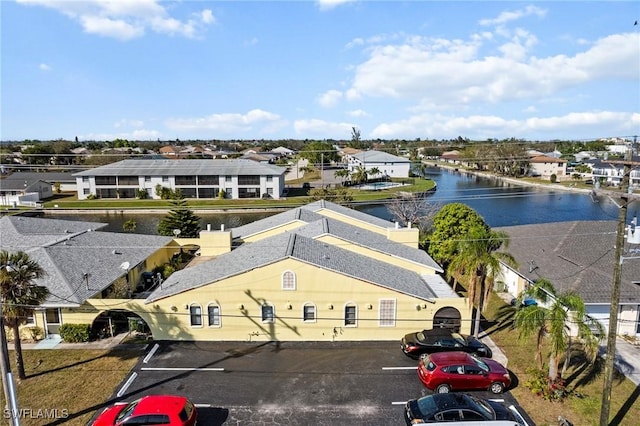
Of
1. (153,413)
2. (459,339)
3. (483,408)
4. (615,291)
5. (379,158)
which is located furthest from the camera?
(379,158)

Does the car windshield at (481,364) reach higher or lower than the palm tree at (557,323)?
lower

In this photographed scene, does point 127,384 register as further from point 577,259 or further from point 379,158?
point 379,158

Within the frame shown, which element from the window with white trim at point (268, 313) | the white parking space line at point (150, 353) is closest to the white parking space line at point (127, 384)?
the white parking space line at point (150, 353)

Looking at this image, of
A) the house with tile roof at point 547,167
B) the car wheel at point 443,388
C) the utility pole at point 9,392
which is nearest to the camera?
the utility pole at point 9,392

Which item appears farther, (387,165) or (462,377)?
(387,165)

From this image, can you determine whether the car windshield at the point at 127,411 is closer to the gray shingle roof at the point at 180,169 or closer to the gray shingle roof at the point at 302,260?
the gray shingle roof at the point at 302,260

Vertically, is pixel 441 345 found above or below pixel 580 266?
below

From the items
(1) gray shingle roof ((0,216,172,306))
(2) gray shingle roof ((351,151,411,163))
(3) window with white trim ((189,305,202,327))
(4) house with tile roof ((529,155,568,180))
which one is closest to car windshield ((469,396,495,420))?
(3) window with white trim ((189,305,202,327))

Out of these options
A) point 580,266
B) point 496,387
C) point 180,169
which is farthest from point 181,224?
point 180,169
